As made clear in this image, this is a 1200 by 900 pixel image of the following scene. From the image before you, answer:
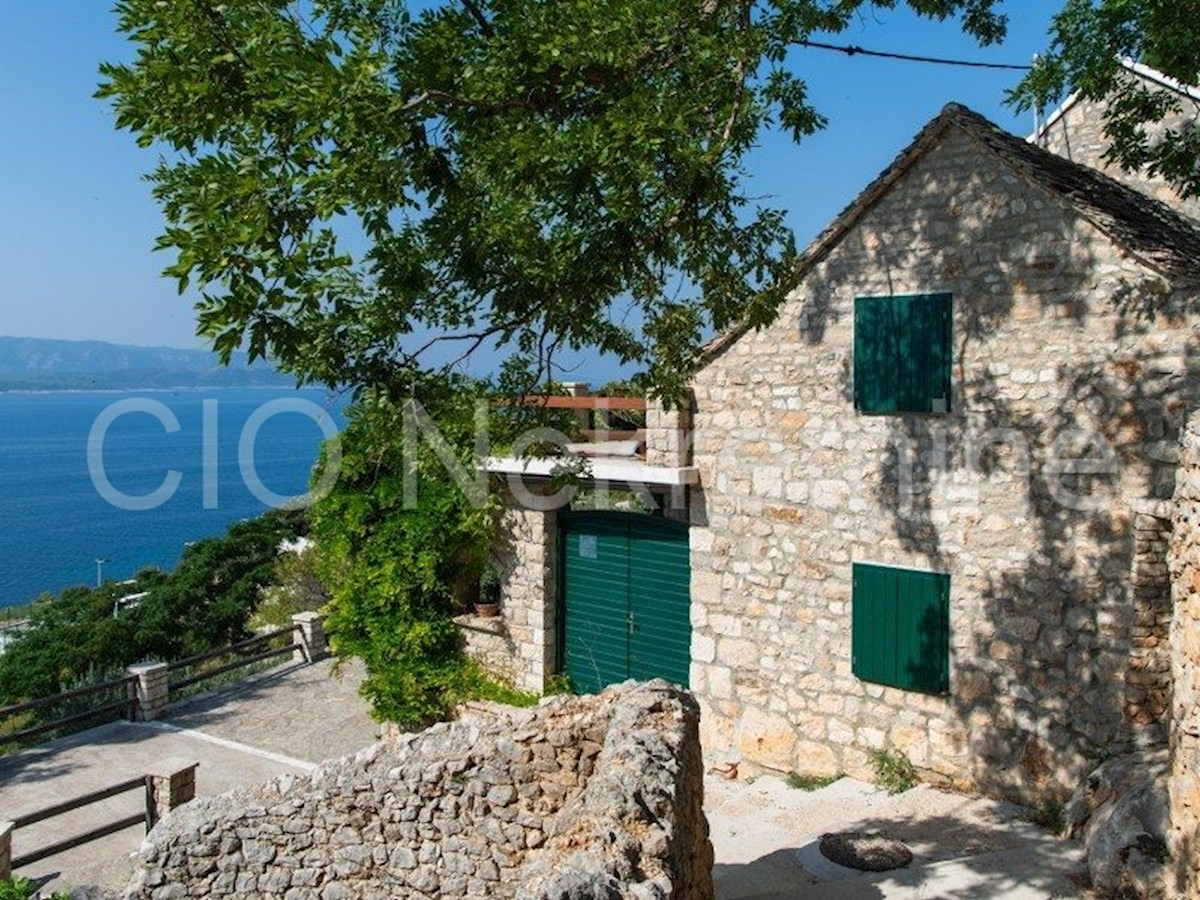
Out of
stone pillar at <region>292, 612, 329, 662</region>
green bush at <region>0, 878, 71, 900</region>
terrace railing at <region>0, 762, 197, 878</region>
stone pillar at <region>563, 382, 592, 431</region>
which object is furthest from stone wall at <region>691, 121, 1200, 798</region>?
stone pillar at <region>292, 612, 329, 662</region>

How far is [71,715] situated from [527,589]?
7.35 m

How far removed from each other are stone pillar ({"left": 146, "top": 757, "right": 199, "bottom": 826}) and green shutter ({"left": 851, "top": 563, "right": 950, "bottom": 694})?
7.19m

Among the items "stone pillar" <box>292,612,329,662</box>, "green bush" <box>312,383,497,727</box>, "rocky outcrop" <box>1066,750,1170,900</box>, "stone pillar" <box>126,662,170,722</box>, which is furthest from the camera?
"stone pillar" <box>292,612,329,662</box>

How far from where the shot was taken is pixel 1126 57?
9.45 metres

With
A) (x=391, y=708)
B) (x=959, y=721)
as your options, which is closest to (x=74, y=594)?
(x=391, y=708)

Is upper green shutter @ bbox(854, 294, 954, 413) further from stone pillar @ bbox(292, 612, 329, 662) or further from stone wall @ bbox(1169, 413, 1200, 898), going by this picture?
stone pillar @ bbox(292, 612, 329, 662)

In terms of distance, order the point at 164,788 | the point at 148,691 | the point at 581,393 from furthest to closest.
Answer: the point at 148,691, the point at 581,393, the point at 164,788

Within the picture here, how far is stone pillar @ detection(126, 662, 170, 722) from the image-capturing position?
1470 cm

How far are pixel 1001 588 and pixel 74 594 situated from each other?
29.6m

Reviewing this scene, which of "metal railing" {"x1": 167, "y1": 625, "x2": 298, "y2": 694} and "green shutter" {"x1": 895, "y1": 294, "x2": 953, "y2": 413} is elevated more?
"green shutter" {"x1": 895, "y1": 294, "x2": 953, "y2": 413}

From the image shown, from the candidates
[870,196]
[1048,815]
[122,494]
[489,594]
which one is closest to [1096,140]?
[870,196]

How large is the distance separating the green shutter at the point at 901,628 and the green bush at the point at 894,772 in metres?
0.72

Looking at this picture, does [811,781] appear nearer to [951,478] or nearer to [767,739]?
[767,739]

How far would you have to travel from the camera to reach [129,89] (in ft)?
17.9
